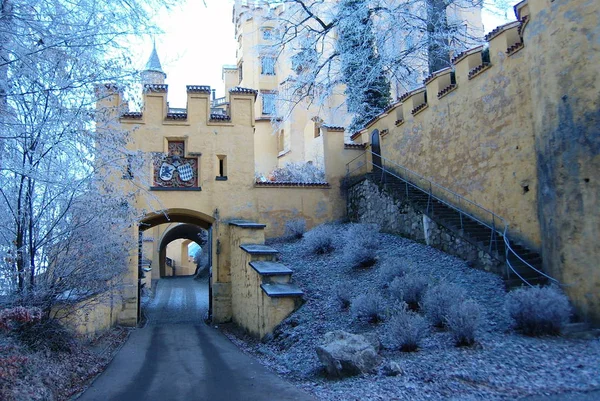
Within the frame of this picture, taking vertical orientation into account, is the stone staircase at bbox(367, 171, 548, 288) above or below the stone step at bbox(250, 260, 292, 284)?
above

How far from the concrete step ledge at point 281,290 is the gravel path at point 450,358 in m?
0.36

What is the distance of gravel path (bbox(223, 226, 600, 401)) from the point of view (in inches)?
250

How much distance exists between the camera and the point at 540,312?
7891 millimetres

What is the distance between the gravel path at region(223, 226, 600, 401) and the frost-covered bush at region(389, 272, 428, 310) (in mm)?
838

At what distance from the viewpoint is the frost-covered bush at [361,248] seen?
13.2m

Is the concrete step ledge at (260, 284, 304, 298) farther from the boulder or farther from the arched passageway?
the boulder

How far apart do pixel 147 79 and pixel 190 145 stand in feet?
32.4

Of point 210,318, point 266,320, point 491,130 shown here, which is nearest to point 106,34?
point 266,320

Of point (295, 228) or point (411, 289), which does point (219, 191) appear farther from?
point (411, 289)

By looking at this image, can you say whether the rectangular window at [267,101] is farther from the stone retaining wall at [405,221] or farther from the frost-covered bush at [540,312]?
the frost-covered bush at [540,312]

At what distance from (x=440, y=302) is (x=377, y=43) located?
1520cm

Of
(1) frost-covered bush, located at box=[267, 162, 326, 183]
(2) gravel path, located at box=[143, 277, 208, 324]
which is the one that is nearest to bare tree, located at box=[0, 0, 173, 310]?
(2) gravel path, located at box=[143, 277, 208, 324]

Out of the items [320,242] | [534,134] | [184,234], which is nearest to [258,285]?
[320,242]

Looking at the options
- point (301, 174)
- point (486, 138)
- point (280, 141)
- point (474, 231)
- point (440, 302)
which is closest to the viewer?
point (440, 302)
